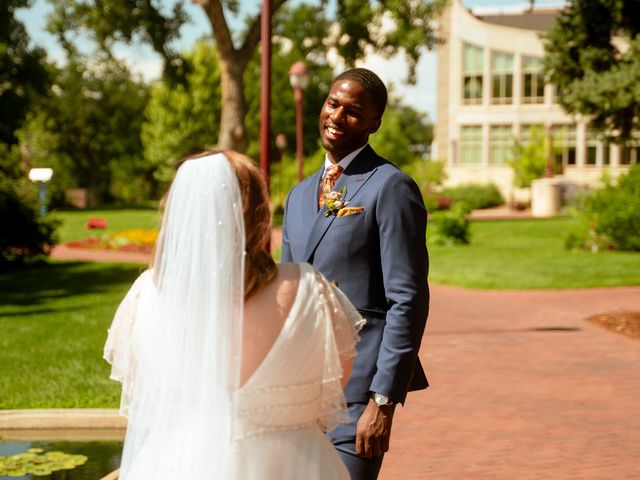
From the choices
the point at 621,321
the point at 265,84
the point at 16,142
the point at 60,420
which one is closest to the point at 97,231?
the point at 16,142

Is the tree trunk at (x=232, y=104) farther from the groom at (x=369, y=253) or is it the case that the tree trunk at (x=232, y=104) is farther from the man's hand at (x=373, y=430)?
the man's hand at (x=373, y=430)

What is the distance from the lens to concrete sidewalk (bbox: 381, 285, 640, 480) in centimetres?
655

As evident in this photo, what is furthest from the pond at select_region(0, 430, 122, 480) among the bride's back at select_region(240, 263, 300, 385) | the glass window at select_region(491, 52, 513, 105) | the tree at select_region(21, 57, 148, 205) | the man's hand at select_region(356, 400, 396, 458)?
the tree at select_region(21, 57, 148, 205)

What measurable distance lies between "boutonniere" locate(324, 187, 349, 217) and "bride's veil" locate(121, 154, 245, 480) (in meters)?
0.75

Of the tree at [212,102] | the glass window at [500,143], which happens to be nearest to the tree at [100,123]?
the tree at [212,102]

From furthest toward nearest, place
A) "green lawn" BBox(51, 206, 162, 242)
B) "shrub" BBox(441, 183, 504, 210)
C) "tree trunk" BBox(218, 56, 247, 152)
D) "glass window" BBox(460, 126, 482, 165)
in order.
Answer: "glass window" BBox(460, 126, 482, 165) < "shrub" BBox(441, 183, 504, 210) < "green lawn" BBox(51, 206, 162, 242) < "tree trunk" BBox(218, 56, 247, 152)

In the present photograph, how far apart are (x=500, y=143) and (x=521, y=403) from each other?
5800 cm

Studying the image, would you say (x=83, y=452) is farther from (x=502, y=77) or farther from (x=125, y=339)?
(x=502, y=77)

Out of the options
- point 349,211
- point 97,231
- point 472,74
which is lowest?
point 97,231

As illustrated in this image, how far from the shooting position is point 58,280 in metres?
19.6

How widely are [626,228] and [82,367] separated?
18101mm

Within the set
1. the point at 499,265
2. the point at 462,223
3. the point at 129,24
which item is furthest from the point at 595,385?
the point at 129,24

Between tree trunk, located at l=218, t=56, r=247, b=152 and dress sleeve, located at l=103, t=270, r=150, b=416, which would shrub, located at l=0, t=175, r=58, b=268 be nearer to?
tree trunk, located at l=218, t=56, r=247, b=152

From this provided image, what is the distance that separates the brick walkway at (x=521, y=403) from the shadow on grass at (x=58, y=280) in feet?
22.7
